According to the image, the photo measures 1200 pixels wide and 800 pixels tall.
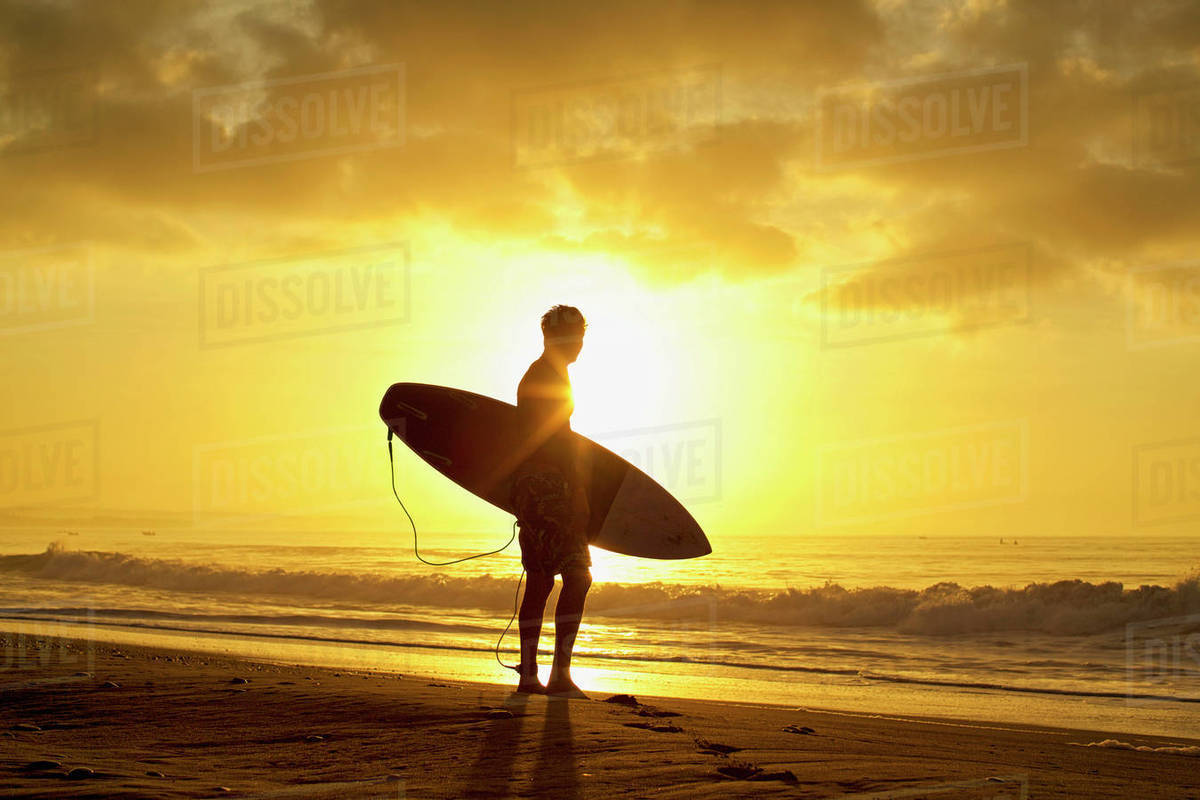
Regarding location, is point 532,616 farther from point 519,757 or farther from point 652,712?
point 519,757

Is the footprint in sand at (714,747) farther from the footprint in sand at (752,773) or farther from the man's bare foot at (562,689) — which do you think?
the man's bare foot at (562,689)

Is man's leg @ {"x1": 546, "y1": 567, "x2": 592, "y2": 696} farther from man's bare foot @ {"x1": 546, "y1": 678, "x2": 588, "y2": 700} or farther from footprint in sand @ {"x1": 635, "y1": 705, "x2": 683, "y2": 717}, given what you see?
footprint in sand @ {"x1": 635, "y1": 705, "x2": 683, "y2": 717}

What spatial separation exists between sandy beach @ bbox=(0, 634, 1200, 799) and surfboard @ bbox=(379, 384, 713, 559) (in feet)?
3.72

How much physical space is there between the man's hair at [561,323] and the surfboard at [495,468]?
1.14 meters

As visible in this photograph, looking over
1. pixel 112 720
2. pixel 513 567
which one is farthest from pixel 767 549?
pixel 112 720

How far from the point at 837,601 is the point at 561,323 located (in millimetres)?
10585

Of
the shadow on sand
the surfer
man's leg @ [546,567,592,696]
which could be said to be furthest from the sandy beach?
the surfer

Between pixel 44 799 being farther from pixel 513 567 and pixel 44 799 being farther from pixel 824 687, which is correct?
pixel 513 567

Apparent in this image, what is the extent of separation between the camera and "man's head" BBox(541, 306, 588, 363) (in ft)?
16.1

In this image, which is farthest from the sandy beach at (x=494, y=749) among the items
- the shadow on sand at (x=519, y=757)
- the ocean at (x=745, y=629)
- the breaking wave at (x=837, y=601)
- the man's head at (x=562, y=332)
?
the breaking wave at (x=837, y=601)

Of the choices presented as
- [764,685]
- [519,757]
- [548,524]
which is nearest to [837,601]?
[764,685]

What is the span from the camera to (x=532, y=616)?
473 cm

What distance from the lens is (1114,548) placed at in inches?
1378

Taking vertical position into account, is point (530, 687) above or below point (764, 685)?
above
